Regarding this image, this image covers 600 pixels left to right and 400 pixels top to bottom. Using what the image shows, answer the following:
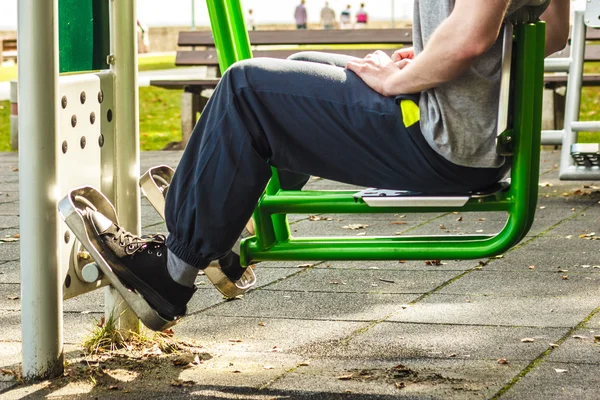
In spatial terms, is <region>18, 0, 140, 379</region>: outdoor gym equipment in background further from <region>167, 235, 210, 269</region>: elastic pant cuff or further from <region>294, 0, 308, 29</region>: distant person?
<region>294, 0, 308, 29</region>: distant person

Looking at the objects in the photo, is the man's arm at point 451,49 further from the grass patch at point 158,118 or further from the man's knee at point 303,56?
the grass patch at point 158,118

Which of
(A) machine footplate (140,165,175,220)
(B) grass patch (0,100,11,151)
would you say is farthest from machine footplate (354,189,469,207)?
(B) grass patch (0,100,11,151)

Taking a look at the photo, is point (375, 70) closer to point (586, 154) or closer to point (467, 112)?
point (467, 112)

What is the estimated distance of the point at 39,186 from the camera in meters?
2.78

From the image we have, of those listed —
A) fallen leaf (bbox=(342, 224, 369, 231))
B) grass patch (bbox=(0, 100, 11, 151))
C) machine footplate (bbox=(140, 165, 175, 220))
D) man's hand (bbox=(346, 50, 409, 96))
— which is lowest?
grass patch (bbox=(0, 100, 11, 151))

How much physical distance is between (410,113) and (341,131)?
6.7 inches

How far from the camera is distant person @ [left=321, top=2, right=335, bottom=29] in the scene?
156ft

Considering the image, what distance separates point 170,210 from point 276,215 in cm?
36

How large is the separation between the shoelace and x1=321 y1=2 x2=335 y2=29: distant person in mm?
44917

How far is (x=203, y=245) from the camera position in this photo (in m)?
2.60

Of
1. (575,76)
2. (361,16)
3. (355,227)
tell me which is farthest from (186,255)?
(361,16)

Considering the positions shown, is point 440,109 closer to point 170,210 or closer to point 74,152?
point 170,210

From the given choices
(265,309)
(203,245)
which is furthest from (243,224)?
(265,309)

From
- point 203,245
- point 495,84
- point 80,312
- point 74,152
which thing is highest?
point 495,84
